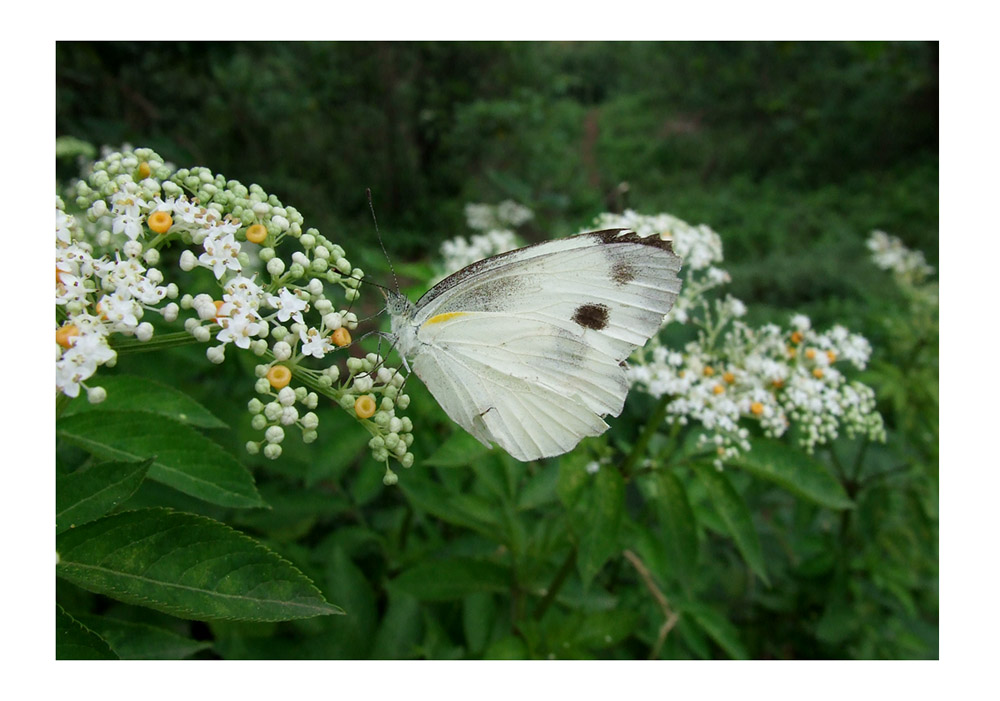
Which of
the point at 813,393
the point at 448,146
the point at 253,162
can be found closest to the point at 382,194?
the point at 448,146

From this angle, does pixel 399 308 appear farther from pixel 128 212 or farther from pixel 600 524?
pixel 600 524

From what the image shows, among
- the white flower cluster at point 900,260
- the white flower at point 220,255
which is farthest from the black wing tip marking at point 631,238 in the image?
the white flower cluster at point 900,260

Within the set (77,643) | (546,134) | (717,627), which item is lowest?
(717,627)

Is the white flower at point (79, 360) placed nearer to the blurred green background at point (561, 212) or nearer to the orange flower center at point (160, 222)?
the orange flower center at point (160, 222)

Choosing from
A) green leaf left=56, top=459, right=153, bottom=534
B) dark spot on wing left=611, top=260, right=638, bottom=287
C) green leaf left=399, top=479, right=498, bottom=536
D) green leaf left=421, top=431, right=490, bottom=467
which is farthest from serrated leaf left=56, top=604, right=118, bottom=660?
dark spot on wing left=611, top=260, right=638, bottom=287

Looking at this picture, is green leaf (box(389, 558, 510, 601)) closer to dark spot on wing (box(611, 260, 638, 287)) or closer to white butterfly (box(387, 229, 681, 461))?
white butterfly (box(387, 229, 681, 461))

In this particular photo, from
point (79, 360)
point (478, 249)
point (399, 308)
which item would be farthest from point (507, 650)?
point (478, 249)

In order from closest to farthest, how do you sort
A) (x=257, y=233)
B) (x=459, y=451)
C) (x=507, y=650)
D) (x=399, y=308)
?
(x=257, y=233), (x=399, y=308), (x=459, y=451), (x=507, y=650)

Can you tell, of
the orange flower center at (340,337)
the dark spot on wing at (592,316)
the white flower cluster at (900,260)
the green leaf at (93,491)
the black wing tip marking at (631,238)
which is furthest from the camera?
the white flower cluster at (900,260)
